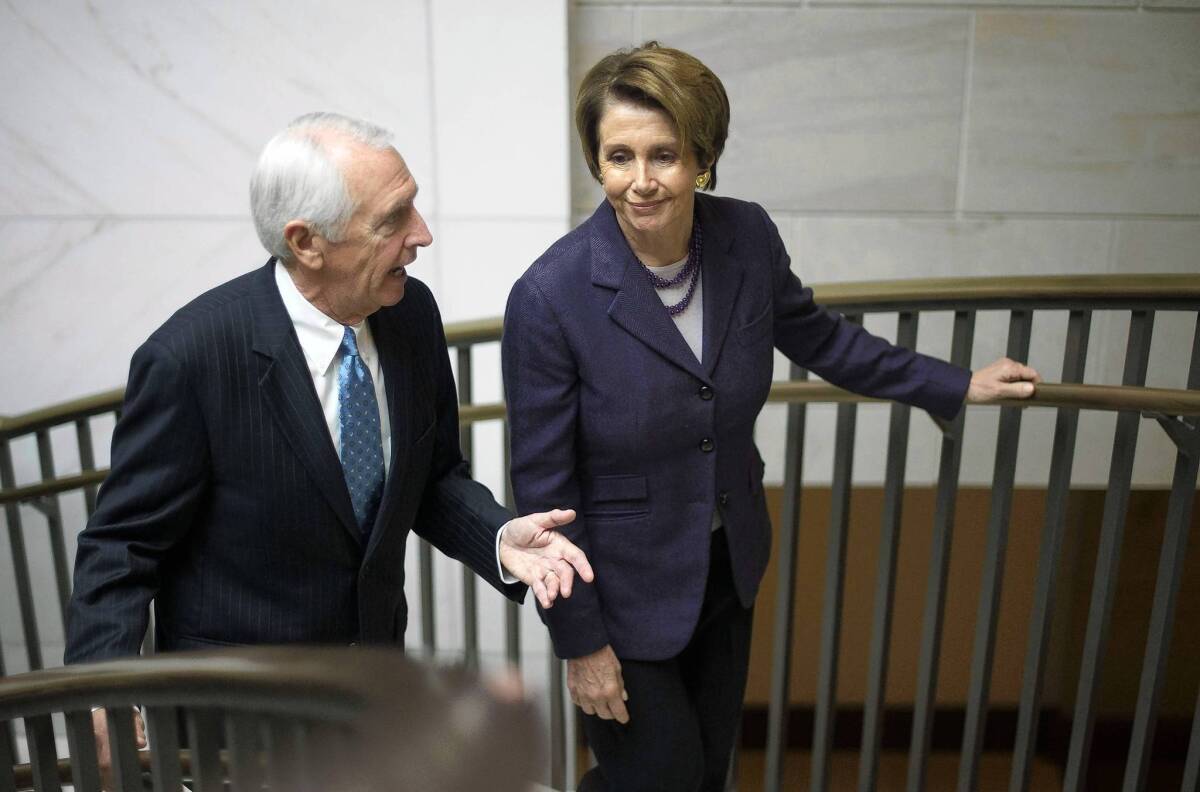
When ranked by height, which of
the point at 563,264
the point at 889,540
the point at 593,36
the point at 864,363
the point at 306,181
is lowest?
the point at 889,540

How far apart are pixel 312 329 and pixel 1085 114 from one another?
2.86m

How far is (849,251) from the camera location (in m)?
3.72

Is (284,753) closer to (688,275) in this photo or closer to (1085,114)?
(688,275)

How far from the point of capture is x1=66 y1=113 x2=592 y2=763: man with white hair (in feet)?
5.36

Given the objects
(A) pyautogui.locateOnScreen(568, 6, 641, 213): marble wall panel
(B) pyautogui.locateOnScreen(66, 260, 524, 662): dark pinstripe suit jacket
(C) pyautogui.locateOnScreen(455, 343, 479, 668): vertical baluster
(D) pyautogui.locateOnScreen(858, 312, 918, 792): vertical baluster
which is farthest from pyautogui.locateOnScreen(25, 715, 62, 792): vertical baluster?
(A) pyautogui.locateOnScreen(568, 6, 641, 213): marble wall panel

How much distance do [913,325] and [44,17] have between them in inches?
112

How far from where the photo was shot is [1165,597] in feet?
7.97

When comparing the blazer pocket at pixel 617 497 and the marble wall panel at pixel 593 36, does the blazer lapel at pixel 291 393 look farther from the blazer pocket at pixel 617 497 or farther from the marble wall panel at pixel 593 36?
the marble wall panel at pixel 593 36

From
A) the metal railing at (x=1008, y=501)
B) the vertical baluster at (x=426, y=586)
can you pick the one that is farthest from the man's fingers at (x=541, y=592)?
the vertical baluster at (x=426, y=586)

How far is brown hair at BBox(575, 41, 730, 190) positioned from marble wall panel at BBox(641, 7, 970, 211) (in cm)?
Result: 186

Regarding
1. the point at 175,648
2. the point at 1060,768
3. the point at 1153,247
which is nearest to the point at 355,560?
the point at 175,648

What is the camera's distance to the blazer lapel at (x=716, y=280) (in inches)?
75.5

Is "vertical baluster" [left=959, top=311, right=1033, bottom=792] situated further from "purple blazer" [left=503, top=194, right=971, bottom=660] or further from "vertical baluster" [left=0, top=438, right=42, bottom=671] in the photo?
"vertical baluster" [left=0, top=438, right=42, bottom=671]

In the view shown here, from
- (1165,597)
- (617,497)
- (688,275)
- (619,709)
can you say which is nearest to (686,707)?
(619,709)
